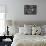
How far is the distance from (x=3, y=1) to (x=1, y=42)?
5.49 ft

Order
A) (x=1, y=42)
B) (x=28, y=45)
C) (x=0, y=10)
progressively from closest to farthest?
(x=28, y=45)
(x=1, y=42)
(x=0, y=10)

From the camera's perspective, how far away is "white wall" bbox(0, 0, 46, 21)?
479 centimetres

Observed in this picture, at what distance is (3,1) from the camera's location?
4.75m

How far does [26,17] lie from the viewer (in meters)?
4.81

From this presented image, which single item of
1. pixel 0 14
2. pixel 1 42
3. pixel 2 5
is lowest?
pixel 1 42

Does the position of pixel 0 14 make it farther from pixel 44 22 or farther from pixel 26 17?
pixel 44 22

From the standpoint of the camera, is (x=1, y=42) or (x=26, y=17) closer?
(x=1, y=42)

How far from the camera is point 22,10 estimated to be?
15.8ft

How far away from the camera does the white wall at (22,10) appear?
4789 millimetres

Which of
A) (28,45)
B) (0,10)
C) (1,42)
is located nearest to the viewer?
(28,45)

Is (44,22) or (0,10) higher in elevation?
(0,10)

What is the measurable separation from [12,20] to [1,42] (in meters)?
1.05

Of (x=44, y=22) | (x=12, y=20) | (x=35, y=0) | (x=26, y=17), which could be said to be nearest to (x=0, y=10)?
(x=12, y=20)

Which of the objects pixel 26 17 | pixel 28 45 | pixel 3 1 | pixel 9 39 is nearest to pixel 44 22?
pixel 26 17
